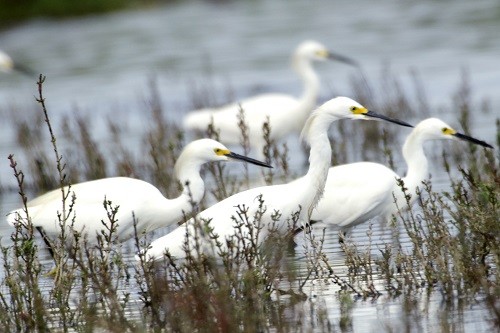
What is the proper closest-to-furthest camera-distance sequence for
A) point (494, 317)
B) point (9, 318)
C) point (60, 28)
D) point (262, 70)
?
point (494, 317) → point (9, 318) → point (262, 70) → point (60, 28)

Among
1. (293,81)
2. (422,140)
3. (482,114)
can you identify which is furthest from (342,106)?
(293,81)

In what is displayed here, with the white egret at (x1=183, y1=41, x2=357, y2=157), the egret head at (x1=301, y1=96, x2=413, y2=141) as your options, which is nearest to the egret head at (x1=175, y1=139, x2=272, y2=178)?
the egret head at (x1=301, y1=96, x2=413, y2=141)

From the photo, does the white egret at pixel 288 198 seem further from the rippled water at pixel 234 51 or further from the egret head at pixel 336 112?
the rippled water at pixel 234 51

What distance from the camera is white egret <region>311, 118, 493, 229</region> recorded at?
9156 mm

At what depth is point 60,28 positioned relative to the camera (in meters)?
36.5

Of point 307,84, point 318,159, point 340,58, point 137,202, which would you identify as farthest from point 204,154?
point 340,58

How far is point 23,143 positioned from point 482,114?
6.51 m

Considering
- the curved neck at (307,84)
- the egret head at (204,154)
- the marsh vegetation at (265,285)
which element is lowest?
the marsh vegetation at (265,285)

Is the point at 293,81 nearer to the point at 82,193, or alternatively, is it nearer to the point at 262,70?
the point at 262,70

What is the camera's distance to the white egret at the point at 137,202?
848cm

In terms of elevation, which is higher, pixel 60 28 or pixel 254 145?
pixel 60 28

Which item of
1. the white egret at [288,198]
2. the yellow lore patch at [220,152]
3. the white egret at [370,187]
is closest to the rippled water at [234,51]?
the yellow lore patch at [220,152]

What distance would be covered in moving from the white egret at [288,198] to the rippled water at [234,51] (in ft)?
14.9

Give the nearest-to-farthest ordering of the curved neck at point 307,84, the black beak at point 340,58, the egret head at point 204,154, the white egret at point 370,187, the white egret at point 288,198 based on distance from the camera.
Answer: the white egret at point 288,198
the egret head at point 204,154
the white egret at point 370,187
the curved neck at point 307,84
the black beak at point 340,58
